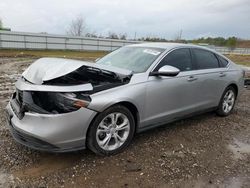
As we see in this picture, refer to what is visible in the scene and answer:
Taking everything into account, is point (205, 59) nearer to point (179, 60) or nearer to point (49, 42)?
point (179, 60)

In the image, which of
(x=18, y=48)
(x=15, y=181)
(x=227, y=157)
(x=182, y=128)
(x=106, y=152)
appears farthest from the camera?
(x=18, y=48)

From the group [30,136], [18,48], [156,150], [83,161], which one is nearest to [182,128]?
[156,150]

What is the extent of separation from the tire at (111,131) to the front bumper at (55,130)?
13 centimetres

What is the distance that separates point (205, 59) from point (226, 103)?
1216 millimetres

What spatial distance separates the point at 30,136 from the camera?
11.0 feet

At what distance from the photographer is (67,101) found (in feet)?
11.0

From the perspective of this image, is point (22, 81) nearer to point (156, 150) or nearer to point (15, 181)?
point (15, 181)

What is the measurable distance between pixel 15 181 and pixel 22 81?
1358mm

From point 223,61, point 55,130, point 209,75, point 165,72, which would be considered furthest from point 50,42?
point 55,130

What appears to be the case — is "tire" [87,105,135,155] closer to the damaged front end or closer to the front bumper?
the front bumper

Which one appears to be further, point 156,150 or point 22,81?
point 156,150

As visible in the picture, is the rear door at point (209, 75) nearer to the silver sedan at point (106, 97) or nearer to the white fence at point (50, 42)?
the silver sedan at point (106, 97)

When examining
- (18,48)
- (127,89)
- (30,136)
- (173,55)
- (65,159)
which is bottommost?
(18,48)

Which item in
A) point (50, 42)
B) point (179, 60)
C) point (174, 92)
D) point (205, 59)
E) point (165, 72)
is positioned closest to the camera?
point (165, 72)
